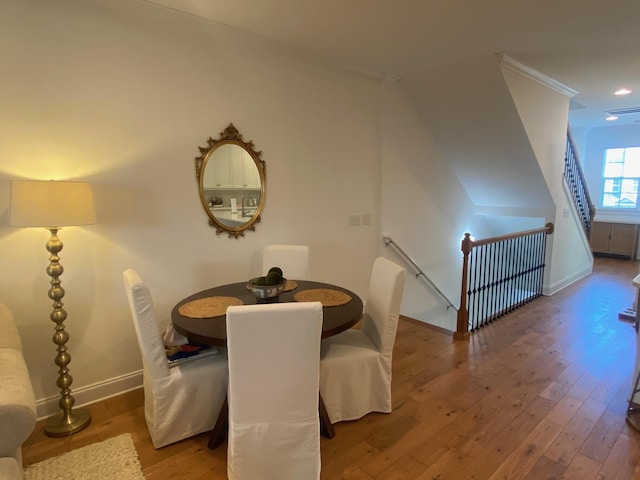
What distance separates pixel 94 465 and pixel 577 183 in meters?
7.02

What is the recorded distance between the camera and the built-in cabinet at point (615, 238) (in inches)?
279

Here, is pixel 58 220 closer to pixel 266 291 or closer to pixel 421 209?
pixel 266 291

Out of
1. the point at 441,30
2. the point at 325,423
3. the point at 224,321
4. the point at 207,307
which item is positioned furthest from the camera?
the point at 441,30

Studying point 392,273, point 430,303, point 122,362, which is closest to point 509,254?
point 430,303

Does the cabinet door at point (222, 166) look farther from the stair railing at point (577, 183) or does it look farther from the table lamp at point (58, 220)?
the stair railing at point (577, 183)

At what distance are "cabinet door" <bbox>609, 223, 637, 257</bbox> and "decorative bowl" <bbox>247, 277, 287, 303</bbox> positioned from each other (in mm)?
7715

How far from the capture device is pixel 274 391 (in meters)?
1.73

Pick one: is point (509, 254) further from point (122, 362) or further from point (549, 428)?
point (122, 362)

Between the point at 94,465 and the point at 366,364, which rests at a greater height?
the point at 366,364

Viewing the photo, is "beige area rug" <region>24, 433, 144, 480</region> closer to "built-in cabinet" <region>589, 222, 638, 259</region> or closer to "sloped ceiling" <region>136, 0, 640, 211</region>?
"sloped ceiling" <region>136, 0, 640, 211</region>

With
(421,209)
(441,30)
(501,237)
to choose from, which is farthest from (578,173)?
(441,30)

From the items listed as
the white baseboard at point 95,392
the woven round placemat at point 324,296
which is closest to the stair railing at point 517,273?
the woven round placemat at point 324,296

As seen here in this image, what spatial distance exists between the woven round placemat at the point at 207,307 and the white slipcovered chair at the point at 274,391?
0.61 m

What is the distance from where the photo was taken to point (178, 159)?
109 inches
